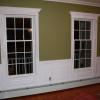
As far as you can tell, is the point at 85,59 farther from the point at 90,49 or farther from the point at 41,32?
the point at 41,32

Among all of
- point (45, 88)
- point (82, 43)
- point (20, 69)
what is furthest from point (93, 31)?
point (20, 69)

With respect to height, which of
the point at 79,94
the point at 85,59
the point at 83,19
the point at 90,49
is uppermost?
the point at 83,19

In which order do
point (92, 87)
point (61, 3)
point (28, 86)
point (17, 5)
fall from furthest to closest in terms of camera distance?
point (92, 87) < point (61, 3) < point (28, 86) < point (17, 5)

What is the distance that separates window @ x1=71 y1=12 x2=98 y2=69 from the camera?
4.74 m

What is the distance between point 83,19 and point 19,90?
3215 mm

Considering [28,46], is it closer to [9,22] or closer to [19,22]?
[19,22]

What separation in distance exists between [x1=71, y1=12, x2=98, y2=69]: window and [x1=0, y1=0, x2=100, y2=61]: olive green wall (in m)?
0.24

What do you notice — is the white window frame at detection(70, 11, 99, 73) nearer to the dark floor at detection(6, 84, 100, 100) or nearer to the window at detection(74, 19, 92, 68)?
the window at detection(74, 19, 92, 68)

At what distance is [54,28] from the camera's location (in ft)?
14.3

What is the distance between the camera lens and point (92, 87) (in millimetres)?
4777

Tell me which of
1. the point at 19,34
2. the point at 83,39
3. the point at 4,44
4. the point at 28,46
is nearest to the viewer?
the point at 4,44

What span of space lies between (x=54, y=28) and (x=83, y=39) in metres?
1.27

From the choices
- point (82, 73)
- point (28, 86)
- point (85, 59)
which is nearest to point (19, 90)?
point (28, 86)

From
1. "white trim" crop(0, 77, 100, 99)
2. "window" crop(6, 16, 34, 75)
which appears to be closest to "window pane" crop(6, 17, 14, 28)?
"window" crop(6, 16, 34, 75)
